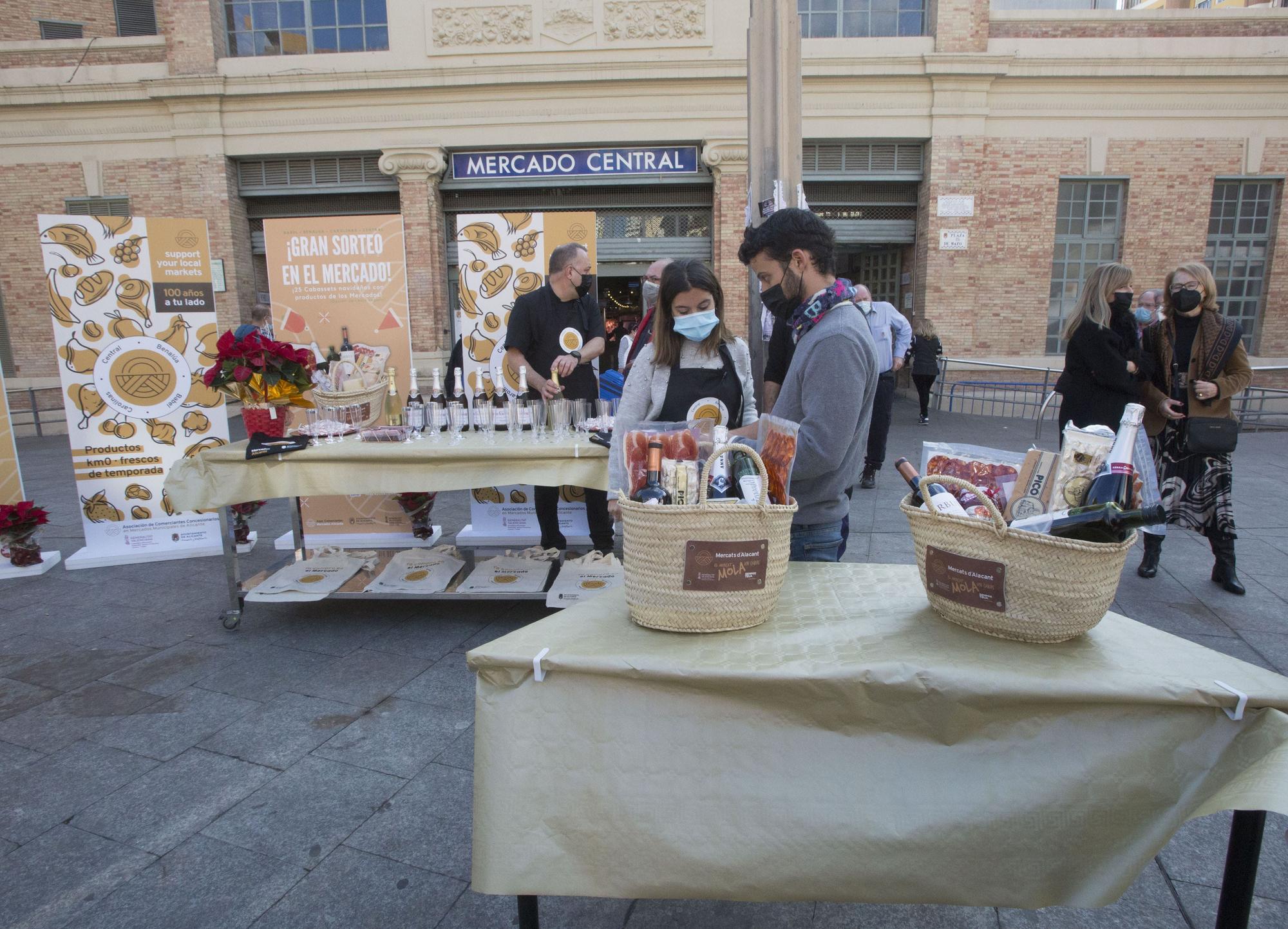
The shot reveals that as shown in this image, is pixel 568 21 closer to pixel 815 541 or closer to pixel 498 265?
pixel 498 265

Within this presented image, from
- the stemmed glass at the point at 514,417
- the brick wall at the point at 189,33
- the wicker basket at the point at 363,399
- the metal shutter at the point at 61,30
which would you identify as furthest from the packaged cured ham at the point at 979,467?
the metal shutter at the point at 61,30

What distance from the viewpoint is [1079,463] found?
1.45m

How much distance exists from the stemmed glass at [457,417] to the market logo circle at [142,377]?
7.90 ft

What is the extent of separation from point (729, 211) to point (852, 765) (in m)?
11.6

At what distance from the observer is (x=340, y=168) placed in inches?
487

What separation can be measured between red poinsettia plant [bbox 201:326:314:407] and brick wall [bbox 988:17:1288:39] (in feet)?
40.6

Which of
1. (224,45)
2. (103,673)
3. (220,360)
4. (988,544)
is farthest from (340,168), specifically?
(988,544)

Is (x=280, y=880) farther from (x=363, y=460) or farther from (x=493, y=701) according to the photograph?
(x=363, y=460)

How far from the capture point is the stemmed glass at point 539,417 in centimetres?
390

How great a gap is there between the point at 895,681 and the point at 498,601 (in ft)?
10.9

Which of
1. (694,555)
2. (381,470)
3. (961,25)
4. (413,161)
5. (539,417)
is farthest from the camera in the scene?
(413,161)

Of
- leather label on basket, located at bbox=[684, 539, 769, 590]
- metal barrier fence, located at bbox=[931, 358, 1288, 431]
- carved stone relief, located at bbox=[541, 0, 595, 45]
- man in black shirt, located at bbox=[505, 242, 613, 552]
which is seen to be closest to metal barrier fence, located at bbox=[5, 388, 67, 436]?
carved stone relief, located at bbox=[541, 0, 595, 45]

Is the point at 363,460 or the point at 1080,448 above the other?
the point at 1080,448

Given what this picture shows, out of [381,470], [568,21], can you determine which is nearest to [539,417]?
[381,470]
